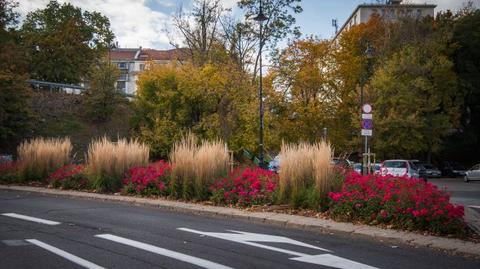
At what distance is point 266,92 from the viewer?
37219 millimetres

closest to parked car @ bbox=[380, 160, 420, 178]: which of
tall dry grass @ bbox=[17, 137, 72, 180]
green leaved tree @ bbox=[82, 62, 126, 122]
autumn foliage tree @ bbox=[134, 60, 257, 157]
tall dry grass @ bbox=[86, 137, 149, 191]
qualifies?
autumn foliage tree @ bbox=[134, 60, 257, 157]

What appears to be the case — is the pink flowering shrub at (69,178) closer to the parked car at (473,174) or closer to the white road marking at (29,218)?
the white road marking at (29,218)

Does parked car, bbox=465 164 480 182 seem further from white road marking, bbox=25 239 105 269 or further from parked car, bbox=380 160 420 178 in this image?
white road marking, bbox=25 239 105 269

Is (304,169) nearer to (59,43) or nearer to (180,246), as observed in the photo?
(180,246)

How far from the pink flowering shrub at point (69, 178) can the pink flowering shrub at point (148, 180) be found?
2.28m

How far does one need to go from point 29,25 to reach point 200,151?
41346mm

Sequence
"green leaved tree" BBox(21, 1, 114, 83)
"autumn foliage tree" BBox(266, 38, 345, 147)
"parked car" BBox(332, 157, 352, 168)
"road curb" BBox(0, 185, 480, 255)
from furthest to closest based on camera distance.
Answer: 1. "green leaved tree" BBox(21, 1, 114, 83)
2. "autumn foliage tree" BBox(266, 38, 345, 147)
3. "parked car" BBox(332, 157, 352, 168)
4. "road curb" BBox(0, 185, 480, 255)

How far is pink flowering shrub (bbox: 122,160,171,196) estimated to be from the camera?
15.3m

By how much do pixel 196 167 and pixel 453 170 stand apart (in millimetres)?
40434

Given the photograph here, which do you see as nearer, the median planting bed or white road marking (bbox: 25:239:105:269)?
white road marking (bbox: 25:239:105:269)

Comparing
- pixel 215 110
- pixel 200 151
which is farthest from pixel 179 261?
pixel 215 110

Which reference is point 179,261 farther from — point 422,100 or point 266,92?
point 422,100

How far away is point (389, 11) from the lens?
58969 millimetres

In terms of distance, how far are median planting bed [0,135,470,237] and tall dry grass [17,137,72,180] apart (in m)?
1.04
